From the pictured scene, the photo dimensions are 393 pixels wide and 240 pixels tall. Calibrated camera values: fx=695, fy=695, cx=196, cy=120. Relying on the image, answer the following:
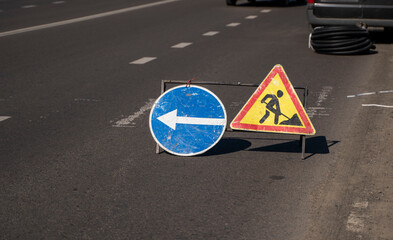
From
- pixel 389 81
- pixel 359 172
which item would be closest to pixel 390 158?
pixel 359 172

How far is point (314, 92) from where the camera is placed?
31.4ft

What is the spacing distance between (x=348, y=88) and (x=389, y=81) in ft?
2.98

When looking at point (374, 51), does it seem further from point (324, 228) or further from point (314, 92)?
point (324, 228)

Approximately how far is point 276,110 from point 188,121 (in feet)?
2.73

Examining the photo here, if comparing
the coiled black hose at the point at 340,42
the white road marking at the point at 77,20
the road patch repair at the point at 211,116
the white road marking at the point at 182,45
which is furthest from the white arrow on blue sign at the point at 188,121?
the white road marking at the point at 77,20

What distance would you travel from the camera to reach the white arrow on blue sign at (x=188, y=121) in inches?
254

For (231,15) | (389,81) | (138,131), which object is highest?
(138,131)

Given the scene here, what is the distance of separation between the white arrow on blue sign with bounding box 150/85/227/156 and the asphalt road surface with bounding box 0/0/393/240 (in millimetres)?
132

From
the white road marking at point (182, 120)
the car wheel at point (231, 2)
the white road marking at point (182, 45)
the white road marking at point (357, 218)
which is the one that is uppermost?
the white road marking at point (182, 120)

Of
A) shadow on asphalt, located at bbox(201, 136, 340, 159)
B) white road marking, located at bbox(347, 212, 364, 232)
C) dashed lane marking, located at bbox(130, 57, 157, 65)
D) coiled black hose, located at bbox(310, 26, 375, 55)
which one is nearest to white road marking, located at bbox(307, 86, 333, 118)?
shadow on asphalt, located at bbox(201, 136, 340, 159)

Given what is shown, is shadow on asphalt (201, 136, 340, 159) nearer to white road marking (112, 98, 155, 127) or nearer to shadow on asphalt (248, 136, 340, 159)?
shadow on asphalt (248, 136, 340, 159)

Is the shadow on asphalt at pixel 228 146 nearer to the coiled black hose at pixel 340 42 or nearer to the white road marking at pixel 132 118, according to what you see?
the white road marking at pixel 132 118

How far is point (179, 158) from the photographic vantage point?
6.47 m

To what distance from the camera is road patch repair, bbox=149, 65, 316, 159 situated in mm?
6469
